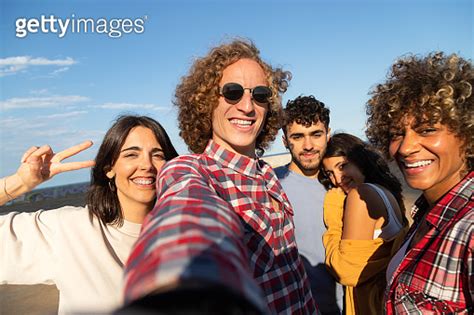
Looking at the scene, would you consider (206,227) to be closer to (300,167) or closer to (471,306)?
(471,306)

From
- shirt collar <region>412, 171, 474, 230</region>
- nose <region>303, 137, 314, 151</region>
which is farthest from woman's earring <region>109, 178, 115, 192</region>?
shirt collar <region>412, 171, 474, 230</region>

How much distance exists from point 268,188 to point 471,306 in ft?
3.61

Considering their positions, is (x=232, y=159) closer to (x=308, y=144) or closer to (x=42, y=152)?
(x=42, y=152)

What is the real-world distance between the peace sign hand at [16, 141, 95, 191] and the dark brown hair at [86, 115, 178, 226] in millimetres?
230

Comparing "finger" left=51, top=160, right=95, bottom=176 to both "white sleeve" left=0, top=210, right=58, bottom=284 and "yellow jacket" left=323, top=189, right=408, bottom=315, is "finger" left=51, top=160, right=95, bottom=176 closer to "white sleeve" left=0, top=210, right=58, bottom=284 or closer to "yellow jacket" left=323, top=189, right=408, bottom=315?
"white sleeve" left=0, top=210, right=58, bottom=284

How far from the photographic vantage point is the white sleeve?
88.0 inches

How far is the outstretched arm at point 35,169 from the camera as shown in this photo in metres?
2.57

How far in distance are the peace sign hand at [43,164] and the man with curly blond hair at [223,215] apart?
3.57ft

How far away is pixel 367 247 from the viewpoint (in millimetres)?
2562

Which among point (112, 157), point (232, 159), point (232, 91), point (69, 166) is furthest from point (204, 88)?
point (69, 166)

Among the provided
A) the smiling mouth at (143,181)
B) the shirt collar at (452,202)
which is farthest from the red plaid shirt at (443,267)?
the smiling mouth at (143,181)

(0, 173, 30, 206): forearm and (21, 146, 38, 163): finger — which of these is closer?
(0, 173, 30, 206): forearm

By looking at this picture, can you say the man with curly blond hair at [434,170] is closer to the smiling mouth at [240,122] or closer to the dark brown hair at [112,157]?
the smiling mouth at [240,122]

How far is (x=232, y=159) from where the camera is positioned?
6.47 feet
